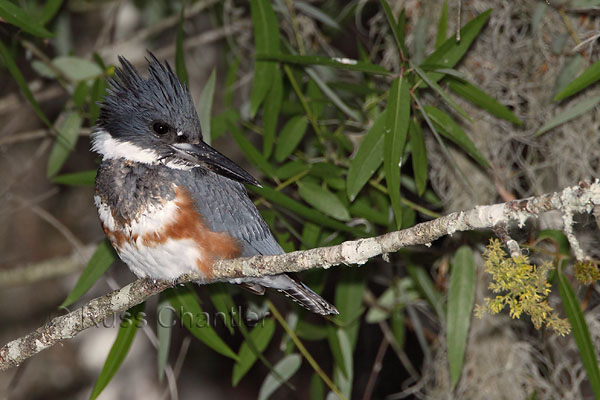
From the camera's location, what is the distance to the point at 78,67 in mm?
2547

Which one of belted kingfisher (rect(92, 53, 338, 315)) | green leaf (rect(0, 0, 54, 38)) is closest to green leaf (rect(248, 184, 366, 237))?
belted kingfisher (rect(92, 53, 338, 315))

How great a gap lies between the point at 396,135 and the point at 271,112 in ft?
1.91

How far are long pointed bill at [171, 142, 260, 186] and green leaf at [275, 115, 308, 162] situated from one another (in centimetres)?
45

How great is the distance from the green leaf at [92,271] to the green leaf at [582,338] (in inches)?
57.0

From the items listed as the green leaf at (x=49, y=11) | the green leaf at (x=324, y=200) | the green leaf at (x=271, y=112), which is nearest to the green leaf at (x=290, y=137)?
the green leaf at (x=271, y=112)

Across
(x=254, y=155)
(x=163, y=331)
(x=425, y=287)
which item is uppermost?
(x=254, y=155)

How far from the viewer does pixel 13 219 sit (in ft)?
11.5

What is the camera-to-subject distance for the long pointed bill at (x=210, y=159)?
6.08ft

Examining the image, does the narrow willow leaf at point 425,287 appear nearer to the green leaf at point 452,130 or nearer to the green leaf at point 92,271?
the green leaf at point 452,130

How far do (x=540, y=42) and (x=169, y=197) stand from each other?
1.47 m

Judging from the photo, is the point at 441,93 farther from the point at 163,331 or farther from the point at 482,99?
the point at 163,331

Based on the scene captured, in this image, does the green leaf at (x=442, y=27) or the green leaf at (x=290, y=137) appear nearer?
the green leaf at (x=442, y=27)

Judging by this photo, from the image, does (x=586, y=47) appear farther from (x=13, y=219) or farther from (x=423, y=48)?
(x=13, y=219)

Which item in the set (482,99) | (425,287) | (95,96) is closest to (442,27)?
(482,99)
